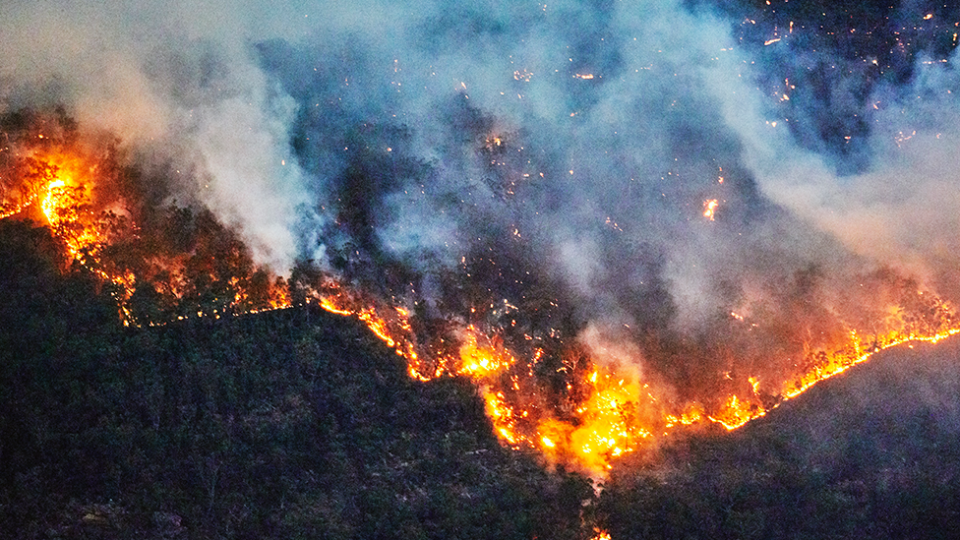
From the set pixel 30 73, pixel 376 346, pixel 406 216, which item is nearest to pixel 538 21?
pixel 406 216

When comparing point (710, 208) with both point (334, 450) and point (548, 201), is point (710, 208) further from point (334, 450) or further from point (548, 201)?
point (334, 450)

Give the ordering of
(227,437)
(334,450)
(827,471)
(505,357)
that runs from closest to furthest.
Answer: (227,437), (334,450), (827,471), (505,357)

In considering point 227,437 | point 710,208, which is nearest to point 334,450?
point 227,437

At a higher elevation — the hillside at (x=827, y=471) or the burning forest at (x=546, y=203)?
the burning forest at (x=546, y=203)

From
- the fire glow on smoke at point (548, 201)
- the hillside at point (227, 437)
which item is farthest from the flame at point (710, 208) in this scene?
the hillside at point (227, 437)

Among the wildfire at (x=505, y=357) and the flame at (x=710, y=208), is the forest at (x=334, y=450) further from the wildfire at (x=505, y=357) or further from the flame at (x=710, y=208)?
the flame at (x=710, y=208)

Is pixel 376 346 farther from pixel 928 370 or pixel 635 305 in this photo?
pixel 928 370
